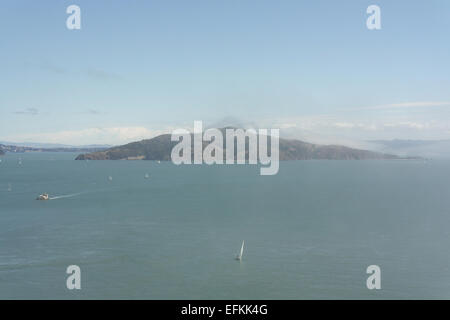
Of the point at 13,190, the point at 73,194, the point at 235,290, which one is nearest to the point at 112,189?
the point at 73,194

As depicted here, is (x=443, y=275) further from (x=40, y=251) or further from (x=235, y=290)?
(x=40, y=251)

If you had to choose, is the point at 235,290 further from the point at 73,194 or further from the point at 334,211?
the point at 73,194

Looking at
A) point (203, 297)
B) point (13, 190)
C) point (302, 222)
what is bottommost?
point (203, 297)

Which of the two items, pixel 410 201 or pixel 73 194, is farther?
pixel 73 194

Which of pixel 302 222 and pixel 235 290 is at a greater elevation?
pixel 302 222
